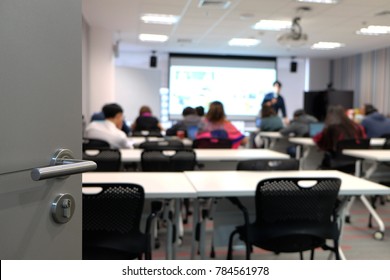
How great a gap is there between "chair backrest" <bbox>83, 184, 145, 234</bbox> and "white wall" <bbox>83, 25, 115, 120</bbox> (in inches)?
272

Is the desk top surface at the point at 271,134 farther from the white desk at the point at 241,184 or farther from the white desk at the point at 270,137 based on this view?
the white desk at the point at 241,184

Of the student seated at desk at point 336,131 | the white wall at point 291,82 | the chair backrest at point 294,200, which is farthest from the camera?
the white wall at point 291,82

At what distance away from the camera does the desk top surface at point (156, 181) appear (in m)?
2.21

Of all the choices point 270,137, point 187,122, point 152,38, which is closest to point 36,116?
point 187,122

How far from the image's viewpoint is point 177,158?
3.56 metres

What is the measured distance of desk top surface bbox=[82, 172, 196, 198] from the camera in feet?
7.25

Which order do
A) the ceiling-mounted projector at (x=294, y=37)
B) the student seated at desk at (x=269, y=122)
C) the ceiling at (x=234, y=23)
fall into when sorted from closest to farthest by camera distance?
the ceiling at (x=234, y=23) → the ceiling-mounted projector at (x=294, y=37) → the student seated at desk at (x=269, y=122)

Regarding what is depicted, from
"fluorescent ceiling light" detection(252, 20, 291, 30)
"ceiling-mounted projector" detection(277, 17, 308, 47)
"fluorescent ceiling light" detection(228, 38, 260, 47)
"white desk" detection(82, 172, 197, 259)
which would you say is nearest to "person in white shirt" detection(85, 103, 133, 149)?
"white desk" detection(82, 172, 197, 259)

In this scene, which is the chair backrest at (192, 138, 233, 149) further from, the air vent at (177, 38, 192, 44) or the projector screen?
the projector screen

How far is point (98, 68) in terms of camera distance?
8.96 metres

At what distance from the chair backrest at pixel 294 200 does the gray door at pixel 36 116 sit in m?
1.30

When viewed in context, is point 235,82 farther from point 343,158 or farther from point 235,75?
point 343,158

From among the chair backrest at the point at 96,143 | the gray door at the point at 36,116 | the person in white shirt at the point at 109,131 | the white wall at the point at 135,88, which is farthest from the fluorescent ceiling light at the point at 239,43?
the gray door at the point at 36,116
